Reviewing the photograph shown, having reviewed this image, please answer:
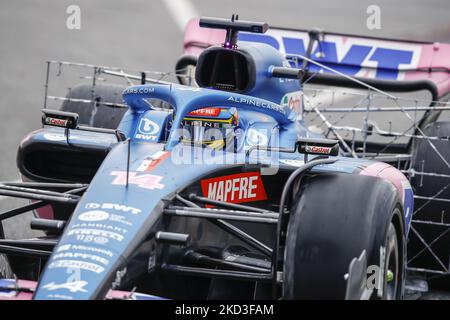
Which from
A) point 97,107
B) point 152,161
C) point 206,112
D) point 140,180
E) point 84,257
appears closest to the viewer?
point 84,257

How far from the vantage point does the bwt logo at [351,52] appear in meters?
11.9

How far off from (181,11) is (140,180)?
15542 millimetres

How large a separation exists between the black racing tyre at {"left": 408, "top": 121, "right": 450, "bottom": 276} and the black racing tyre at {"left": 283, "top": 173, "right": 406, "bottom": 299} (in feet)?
11.4

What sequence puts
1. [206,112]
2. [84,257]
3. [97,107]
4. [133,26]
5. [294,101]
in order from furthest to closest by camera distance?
[133,26] < [97,107] < [294,101] < [206,112] < [84,257]

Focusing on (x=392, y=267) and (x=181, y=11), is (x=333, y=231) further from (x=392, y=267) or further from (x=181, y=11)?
(x=181, y=11)

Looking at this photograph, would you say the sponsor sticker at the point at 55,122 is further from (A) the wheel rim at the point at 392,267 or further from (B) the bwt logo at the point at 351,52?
(B) the bwt logo at the point at 351,52

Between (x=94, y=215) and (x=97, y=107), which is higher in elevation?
(x=97, y=107)

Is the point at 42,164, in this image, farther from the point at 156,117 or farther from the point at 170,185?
the point at 170,185

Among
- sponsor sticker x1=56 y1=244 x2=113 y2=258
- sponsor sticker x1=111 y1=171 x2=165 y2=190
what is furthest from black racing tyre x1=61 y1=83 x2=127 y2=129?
sponsor sticker x1=56 y1=244 x2=113 y2=258

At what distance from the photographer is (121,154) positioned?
6.60 metres

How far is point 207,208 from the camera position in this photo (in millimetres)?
6512

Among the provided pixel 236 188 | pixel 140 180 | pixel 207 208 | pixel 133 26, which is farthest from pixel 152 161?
pixel 133 26

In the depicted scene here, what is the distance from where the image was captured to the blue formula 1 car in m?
5.57
